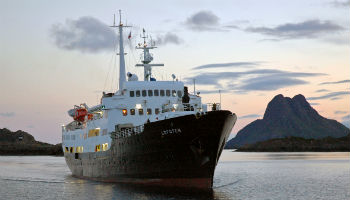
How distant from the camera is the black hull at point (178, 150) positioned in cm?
3581

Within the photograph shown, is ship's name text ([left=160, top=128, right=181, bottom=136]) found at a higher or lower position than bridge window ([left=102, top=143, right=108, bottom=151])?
higher

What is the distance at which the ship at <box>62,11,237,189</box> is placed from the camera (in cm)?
3606

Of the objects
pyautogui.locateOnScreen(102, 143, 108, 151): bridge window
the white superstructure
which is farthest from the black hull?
pyautogui.locateOnScreen(102, 143, 108, 151): bridge window

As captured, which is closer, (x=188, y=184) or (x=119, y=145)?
(x=188, y=184)

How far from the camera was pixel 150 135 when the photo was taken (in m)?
37.2

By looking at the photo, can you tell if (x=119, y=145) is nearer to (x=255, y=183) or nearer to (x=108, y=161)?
(x=108, y=161)

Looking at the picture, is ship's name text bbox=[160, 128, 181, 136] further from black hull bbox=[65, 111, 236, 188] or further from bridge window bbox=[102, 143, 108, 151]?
bridge window bbox=[102, 143, 108, 151]

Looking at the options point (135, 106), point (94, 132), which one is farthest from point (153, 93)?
point (94, 132)

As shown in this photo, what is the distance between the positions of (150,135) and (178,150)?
2.74 m

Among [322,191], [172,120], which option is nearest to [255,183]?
[322,191]

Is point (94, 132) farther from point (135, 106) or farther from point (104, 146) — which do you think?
point (135, 106)

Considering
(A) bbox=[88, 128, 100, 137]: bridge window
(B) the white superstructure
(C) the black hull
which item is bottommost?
(C) the black hull

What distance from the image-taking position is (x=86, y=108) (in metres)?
54.4

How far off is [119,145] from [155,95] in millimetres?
6888
